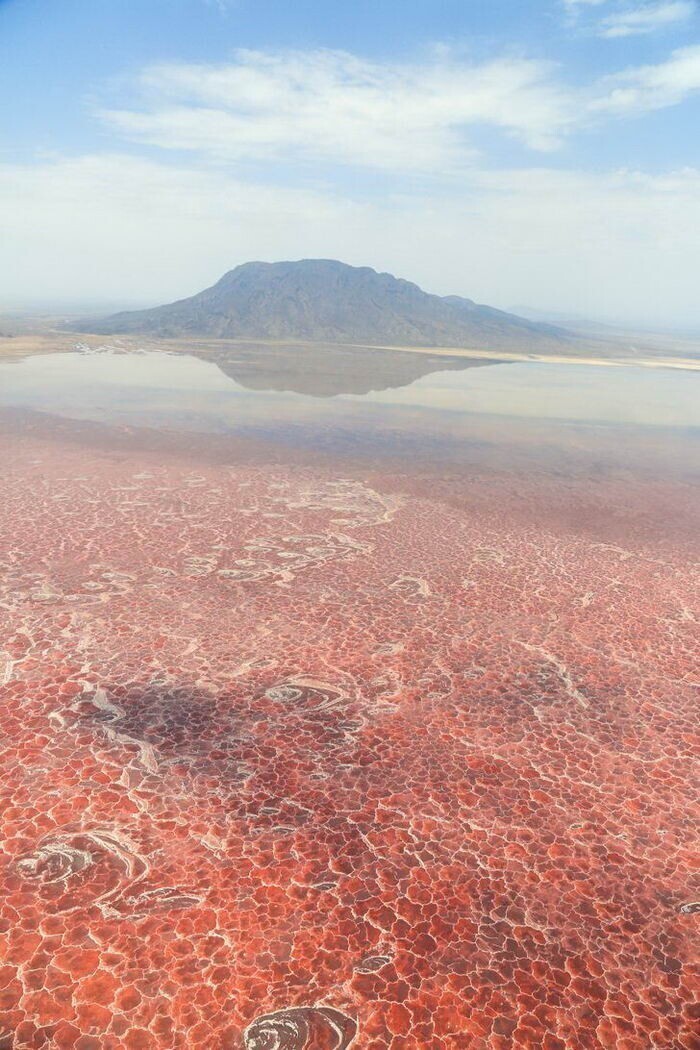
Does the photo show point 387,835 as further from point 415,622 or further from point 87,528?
point 87,528

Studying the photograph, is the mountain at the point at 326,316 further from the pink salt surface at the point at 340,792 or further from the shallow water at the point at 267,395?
the pink salt surface at the point at 340,792

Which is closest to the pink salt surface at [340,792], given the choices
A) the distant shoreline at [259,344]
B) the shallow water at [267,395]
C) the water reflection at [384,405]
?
the water reflection at [384,405]

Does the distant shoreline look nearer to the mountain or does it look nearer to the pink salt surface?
the mountain

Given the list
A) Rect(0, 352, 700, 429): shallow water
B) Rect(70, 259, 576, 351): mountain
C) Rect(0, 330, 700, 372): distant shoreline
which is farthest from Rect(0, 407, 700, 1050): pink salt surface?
Rect(70, 259, 576, 351): mountain

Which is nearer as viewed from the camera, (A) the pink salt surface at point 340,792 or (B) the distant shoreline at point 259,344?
(A) the pink salt surface at point 340,792

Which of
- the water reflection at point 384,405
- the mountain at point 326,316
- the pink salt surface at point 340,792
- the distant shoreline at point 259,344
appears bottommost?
the pink salt surface at point 340,792
